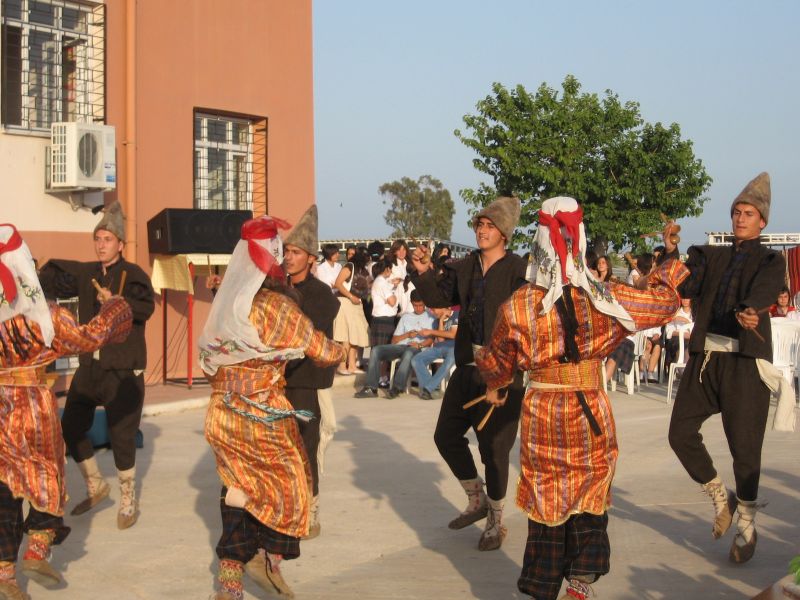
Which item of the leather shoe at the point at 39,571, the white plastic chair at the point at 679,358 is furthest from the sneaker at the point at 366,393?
the leather shoe at the point at 39,571

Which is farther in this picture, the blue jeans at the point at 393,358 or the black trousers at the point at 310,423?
the blue jeans at the point at 393,358

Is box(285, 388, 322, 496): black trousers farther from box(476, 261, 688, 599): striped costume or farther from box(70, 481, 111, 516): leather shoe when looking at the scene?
box(476, 261, 688, 599): striped costume

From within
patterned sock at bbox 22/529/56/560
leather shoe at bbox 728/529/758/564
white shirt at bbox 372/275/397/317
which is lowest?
leather shoe at bbox 728/529/758/564

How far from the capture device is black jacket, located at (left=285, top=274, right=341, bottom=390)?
710 centimetres

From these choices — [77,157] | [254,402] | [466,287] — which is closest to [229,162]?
[77,157]

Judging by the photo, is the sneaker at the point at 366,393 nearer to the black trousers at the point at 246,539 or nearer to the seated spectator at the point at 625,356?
the seated spectator at the point at 625,356

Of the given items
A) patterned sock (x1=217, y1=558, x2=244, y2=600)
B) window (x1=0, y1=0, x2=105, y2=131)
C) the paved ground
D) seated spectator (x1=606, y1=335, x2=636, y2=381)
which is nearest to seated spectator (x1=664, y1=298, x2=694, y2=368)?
seated spectator (x1=606, y1=335, x2=636, y2=381)

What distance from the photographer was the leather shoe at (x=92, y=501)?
8.05 metres

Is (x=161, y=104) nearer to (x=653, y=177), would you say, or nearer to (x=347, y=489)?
(x=347, y=489)

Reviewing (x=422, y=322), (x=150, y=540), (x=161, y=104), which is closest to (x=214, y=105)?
(x=161, y=104)

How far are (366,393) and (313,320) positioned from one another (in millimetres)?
7918

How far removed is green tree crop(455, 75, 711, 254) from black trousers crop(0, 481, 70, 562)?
27263mm

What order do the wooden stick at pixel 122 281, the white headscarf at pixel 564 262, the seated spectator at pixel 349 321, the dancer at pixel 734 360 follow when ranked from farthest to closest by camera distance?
the seated spectator at pixel 349 321
the wooden stick at pixel 122 281
the dancer at pixel 734 360
the white headscarf at pixel 564 262

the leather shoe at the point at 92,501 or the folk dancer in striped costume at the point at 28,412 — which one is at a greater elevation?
the folk dancer in striped costume at the point at 28,412
